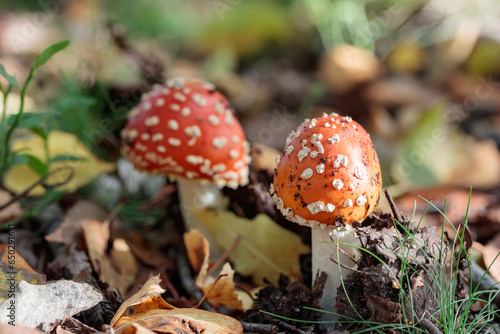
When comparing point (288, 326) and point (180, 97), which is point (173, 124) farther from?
point (288, 326)

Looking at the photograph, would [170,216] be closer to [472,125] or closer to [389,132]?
[389,132]

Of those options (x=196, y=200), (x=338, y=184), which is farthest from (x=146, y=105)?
(x=338, y=184)

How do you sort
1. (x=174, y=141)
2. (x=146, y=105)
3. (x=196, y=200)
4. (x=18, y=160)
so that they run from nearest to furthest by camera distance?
1. (x=18, y=160)
2. (x=174, y=141)
3. (x=146, y=105)
4. (x=196, y=200)

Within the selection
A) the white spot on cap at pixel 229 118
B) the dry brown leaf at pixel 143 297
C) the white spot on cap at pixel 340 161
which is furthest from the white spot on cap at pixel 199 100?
the dry brown leaf at pixel 143 297

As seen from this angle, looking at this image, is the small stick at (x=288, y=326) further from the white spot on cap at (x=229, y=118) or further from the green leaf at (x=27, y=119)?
the green leaf at (x=27, y=119)

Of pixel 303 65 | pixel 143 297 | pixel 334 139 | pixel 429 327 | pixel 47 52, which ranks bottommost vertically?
pixel 303 65

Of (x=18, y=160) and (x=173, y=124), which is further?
(x=173, y=124)

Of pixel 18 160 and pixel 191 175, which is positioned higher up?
pixel 18 160
